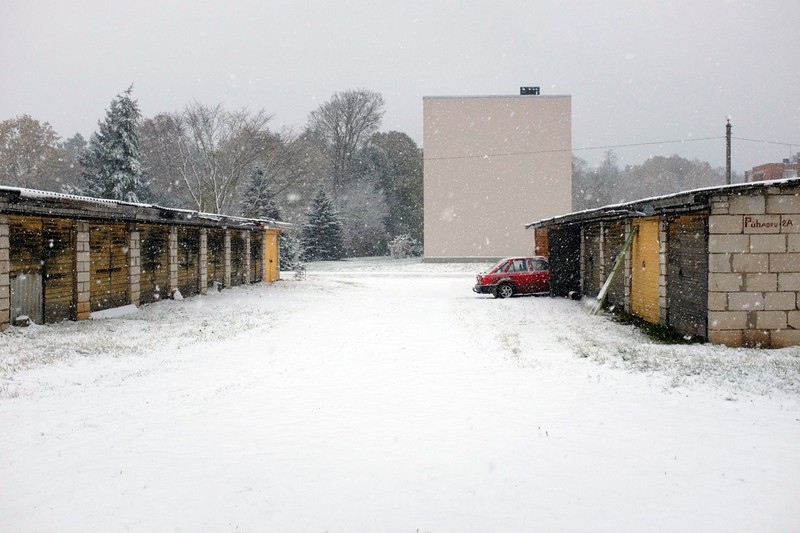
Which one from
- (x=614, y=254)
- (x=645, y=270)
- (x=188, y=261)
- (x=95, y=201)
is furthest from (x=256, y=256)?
(x=645, y=270)

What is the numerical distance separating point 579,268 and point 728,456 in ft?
54.4

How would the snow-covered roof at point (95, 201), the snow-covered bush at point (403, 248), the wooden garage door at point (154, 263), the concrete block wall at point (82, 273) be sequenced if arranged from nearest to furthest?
the snow-covered roof at point (95, 201) → the concrete block wall at point (82, 273) → the wooden garage door at point (154, 263) → the snow-covered bush at point (403, 248)

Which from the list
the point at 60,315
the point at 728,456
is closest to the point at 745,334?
the point at 728,456

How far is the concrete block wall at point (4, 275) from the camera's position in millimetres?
12125

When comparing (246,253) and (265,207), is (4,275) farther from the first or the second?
(265,207)

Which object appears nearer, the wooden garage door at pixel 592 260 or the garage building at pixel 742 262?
the garage building at pixel 742 262

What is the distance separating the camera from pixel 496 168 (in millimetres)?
44000

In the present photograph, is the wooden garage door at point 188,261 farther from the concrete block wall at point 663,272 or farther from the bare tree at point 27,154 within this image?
the bare tree at point 27,154

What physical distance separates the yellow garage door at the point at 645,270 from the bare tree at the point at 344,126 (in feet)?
158

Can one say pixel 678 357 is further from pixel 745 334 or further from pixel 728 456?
pixel 728 456

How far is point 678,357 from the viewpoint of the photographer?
9.79 meters

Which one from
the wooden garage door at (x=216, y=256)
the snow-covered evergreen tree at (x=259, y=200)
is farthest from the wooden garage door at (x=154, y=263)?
the snow-covered evergreen tree at (x=259, y=200)

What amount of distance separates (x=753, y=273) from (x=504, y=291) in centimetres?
1110

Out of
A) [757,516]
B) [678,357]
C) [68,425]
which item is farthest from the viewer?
[678,357]
